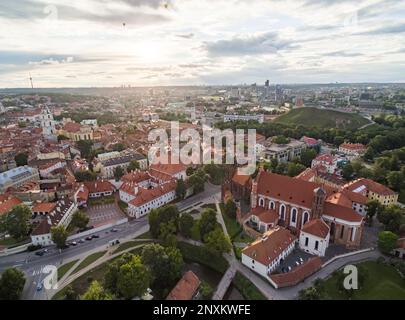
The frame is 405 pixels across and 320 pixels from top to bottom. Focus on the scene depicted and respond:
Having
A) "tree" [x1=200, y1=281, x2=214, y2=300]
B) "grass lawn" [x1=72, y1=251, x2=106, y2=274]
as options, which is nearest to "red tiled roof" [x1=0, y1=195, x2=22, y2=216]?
"grass lawn" [x1=72, y1=251, x2=106, y2=274]

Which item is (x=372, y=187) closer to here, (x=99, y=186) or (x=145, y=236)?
(x=145, y=236)

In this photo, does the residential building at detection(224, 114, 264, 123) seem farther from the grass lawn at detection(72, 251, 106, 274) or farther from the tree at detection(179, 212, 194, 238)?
the grass lawn at detection(72, 251, 106, 274)

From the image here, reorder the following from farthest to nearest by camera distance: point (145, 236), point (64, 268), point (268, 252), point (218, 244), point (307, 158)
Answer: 1. point (307, 158)
2. point (145, 236)
3. point (218, 244)
4. point (64, 268)
5. point (268, 252)

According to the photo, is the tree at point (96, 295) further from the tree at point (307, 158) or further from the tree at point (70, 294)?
the tree at point (307, 158)

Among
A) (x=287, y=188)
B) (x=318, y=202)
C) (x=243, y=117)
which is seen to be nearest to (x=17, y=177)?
(x=287, y=188)

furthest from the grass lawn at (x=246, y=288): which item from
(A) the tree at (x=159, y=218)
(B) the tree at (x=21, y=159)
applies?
(B) the tree at (x=21, y=159)

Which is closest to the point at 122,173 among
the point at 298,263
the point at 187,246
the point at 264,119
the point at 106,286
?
the point at 187,246
